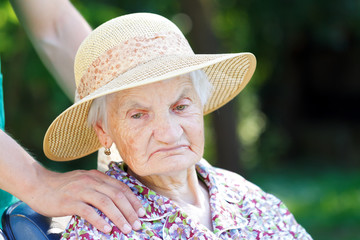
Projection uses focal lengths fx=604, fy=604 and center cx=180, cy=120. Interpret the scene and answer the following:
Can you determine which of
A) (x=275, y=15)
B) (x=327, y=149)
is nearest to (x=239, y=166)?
(x=275, y=15)

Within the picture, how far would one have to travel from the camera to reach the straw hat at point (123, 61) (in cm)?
198

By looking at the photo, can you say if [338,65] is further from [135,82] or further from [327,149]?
[135,82]

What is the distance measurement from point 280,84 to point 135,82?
1007 centimetres

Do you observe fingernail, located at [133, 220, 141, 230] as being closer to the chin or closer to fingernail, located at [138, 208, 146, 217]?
fingernail, located at [138, 208, 146, 217]

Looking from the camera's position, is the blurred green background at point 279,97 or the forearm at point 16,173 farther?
the blurred green background at point 279,97

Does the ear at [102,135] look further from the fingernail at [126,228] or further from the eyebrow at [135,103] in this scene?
the fingernail at [126,228]

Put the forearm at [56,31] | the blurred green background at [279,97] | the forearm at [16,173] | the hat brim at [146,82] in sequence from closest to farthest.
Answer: the hat brim at [146,82]
the forearm at [16,173]
the forearm at [56,31]
the blurred green background at [279,97]

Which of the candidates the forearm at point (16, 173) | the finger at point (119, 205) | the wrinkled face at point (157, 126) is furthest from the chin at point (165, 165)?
the forearm at point (16, 173)

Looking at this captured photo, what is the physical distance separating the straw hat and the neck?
32 cm

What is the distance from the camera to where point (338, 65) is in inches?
457

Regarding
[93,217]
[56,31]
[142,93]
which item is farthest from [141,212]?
[56,31]

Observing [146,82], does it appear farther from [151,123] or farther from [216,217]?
[216,217]

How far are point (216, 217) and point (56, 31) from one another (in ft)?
3.63

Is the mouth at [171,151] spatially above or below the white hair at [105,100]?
below
